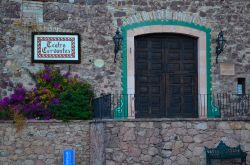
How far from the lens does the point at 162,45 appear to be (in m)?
16.0

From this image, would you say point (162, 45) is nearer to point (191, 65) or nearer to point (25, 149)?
point (191, 65)

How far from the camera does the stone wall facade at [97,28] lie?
14.9m

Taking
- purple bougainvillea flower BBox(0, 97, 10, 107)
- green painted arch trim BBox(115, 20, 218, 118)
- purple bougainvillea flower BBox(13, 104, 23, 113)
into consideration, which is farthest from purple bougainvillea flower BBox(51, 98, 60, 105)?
green painted arch trim BBox(115, 20, 218, 118)

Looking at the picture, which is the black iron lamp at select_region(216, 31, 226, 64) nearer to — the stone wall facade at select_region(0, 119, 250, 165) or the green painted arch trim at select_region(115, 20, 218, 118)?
the green painted arch trim at select_region(115, 20, 218, 118)

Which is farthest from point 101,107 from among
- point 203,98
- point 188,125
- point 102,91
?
point 203,98

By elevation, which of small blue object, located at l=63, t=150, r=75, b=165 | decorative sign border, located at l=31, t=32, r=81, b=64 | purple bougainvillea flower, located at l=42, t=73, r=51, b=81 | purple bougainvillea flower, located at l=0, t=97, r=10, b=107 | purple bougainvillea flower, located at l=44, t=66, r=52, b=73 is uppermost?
decorative sign border, located at l=31, t=32, r=81, b=64

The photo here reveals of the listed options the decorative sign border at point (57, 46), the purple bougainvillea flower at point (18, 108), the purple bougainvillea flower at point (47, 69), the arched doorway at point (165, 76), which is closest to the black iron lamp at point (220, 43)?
the arched doorway at point (165, 76)

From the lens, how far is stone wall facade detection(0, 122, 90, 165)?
12.9m

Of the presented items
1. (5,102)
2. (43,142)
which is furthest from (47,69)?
(43,142)

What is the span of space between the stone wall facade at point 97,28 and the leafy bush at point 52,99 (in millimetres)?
321

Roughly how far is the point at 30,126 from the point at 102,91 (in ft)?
9.56

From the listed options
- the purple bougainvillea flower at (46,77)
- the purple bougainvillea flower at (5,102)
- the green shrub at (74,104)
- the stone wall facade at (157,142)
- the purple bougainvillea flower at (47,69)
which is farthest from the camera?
the purple bougainvillea flower at (47,69)

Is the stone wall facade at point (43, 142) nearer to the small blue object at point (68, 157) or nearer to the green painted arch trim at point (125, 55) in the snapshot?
the small blue object at point (68, 157)

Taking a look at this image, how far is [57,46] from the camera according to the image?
15.1 metres
